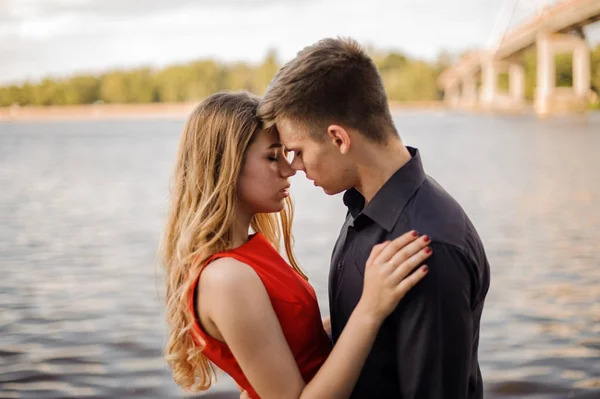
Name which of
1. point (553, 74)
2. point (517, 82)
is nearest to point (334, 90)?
point (553, 74)

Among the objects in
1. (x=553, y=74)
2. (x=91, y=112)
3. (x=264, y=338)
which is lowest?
(x=91, y=112)

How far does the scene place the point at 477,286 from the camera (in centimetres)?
199

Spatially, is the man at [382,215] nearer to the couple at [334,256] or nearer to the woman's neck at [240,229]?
the couple at [334,256]

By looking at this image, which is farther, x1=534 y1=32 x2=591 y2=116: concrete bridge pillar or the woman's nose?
x1=534 y1=32 x2=591 y2=116: concrete bridge pillar

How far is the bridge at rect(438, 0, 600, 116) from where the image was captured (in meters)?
45.1

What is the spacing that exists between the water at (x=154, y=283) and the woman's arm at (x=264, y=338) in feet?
4.33

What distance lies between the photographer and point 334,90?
2037 millimetres

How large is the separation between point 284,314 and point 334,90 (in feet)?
2.01

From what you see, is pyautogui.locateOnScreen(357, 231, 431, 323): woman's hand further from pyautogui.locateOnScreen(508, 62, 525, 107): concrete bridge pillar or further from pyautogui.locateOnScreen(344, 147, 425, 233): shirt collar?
pyautogui.locateOnScreen(508, 62, 525, 107): concrete bridge pillar

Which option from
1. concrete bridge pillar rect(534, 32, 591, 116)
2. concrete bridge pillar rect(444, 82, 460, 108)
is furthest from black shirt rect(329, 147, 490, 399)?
concrete bridge pillar rect(444, 82, 460, 108)

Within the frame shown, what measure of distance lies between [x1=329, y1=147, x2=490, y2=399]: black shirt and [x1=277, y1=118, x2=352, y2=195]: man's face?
101 mm

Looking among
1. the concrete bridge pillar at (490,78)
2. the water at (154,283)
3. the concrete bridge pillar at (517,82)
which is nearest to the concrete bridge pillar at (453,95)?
the concrete bridge pillar at (517,82)

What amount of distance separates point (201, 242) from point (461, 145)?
34092 mm

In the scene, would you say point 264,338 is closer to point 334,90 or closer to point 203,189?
point 203,189
